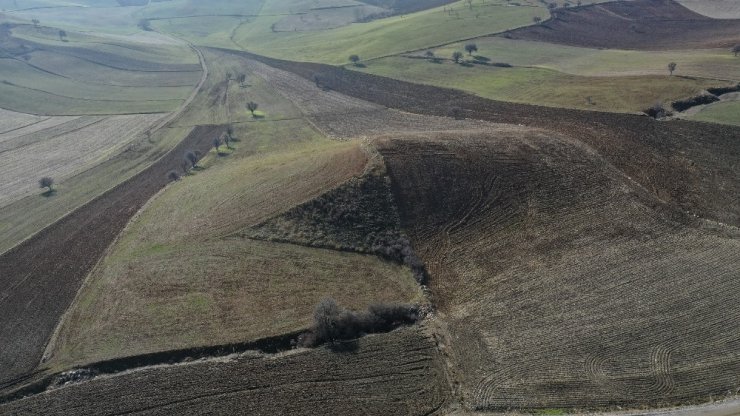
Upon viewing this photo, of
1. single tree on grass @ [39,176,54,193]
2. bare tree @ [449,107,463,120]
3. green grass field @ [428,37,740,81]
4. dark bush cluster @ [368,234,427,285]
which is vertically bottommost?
dark bush cluster @ [368,234,427,285]

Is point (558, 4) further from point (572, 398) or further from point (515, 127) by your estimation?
point (572, 398)

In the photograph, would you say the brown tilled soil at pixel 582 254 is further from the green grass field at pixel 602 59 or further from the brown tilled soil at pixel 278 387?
the green grass field at pixel 602 59

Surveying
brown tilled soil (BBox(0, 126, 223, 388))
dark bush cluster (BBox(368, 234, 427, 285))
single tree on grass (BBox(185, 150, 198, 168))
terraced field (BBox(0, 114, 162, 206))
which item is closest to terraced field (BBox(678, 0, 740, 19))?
dark bush cluster (BBox(368, 234, 427, 285))

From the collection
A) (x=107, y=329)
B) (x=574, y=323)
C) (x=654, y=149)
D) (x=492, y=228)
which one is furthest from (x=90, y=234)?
(x=654, y=149)

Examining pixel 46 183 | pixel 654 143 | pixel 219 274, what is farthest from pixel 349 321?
pixel 46 183

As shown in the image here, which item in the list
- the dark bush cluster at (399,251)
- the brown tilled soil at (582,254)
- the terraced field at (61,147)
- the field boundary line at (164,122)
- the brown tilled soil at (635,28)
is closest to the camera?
the brown tilled soil at (582,254)

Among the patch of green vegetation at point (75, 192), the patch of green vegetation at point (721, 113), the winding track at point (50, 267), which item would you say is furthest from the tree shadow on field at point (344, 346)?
the patch of green vegetation at point (721, 113)

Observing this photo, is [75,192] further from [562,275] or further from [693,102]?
[693,102]

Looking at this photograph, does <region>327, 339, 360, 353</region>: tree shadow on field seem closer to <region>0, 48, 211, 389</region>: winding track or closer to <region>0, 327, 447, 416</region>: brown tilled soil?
<region>0, 327, 447, 416</region>: brown tilled soil
